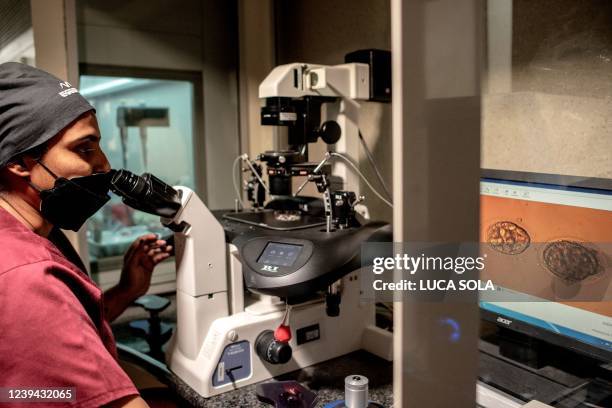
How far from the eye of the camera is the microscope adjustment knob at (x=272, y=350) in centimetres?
111

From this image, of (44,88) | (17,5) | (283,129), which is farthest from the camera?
(283,129)

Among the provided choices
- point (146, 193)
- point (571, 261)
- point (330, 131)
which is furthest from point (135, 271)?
point (571, 261)

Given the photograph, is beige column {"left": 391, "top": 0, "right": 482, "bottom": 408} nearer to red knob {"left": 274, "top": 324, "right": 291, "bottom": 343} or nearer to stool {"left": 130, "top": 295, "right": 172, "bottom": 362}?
red knob {"left": 274, "top": 324, "right": 291, "bottom": 343}

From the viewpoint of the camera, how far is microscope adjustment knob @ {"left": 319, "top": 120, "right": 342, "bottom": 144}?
4.25 feet

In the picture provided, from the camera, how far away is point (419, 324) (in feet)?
2.12

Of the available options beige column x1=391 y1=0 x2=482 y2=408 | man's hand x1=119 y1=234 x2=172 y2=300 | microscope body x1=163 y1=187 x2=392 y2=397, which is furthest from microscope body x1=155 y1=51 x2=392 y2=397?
beige column x1=391 y1=0 x2=482 y2=408

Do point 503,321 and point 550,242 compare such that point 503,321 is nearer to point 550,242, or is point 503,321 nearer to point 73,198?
point 550,242

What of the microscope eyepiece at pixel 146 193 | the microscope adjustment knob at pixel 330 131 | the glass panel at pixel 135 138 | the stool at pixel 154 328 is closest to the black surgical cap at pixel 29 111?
the microscope eyepiece at pixel 146 193

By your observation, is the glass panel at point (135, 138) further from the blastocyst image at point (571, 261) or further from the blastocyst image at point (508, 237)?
the blastocyst image at point (571, 261)

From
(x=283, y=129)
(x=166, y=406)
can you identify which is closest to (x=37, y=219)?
(x=166, y=406)

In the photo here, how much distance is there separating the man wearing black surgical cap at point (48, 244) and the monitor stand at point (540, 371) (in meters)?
0.71

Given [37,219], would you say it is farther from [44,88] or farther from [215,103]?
[215,103]

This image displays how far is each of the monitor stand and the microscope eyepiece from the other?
70 centimetres

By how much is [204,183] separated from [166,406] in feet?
3.20
